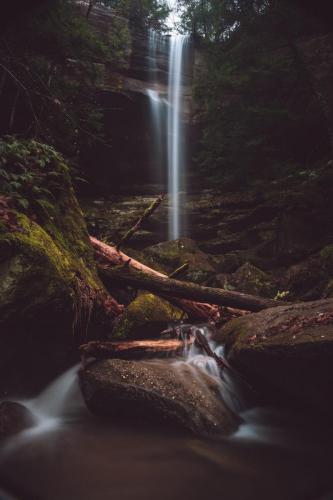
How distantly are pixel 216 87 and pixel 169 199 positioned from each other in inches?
254

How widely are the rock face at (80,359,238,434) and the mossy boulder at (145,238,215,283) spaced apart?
19.4ft

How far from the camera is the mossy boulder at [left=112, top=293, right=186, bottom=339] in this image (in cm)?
540

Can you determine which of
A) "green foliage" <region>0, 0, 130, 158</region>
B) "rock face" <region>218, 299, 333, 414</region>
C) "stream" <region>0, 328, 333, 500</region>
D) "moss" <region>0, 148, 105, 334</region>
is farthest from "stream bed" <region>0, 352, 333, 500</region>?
"green foliage" <region>0, 0, 130, 158</region>

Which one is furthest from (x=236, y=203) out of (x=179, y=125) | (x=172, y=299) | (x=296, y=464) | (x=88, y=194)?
(x=296, y=464)

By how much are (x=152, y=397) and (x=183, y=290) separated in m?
2.82

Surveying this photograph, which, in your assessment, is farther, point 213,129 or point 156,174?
point 156,174

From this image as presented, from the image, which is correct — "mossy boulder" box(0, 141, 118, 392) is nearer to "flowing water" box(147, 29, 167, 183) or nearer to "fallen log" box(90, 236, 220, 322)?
"fallen log" box(90, 236, 220, 322)

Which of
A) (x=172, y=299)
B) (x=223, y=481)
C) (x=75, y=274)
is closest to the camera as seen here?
(x=223, y=481)

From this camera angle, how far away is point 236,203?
16141 millimetres

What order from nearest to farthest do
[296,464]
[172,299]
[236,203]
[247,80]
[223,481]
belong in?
[223,481], [296,464], [172,299], [247,80], [236,203]

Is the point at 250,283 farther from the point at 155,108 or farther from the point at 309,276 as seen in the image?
the point at 155,108

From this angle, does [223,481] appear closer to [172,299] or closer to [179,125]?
[172,299]

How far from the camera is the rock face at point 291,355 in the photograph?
364cm

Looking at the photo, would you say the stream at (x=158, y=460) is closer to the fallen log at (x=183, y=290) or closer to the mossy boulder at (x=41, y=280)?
the mossy boulder at (x=41, y=280)
